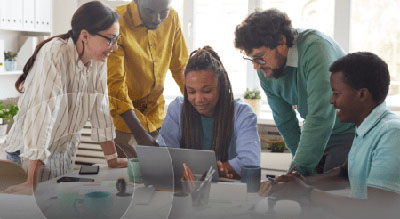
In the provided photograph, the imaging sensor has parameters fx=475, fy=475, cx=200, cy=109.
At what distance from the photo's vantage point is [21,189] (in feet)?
2.78

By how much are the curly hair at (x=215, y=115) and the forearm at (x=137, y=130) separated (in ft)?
0.61

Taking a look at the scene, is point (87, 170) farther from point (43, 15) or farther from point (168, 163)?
point (43, 15)

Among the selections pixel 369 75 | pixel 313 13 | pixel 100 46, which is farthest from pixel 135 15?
pixel 313 13

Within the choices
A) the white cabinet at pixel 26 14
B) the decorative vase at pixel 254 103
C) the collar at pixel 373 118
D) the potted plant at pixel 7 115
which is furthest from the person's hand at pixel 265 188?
the white cabinet at pixel 26 14

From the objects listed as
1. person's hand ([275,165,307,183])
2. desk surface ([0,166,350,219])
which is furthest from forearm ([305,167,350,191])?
desk surface ([0,166,350,219])

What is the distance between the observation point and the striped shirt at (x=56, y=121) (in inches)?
34.0

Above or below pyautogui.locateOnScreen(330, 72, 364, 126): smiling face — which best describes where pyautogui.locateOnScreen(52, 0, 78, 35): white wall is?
above

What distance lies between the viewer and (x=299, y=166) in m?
1.05

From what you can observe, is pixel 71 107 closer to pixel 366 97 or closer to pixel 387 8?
pixel 366 97

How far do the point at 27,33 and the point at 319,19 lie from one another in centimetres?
109

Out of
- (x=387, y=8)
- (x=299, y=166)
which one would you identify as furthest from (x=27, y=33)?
(x=387, y=8)

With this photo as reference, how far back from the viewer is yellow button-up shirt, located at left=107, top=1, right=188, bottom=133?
1.19m

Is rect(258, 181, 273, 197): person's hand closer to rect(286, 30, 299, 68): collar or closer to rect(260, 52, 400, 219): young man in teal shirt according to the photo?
rect(260, 52, 400, 219): young man in teal shirt

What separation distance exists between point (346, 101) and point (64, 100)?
1.81 ft
